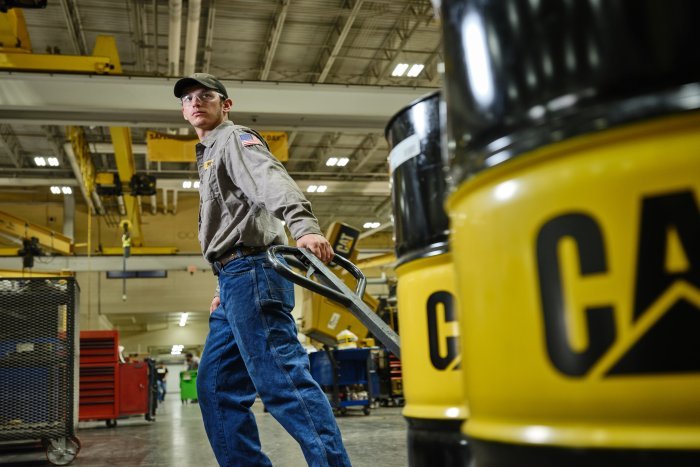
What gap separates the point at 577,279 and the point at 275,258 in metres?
1.23

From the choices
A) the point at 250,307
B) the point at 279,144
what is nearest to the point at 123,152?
the point at 279,144

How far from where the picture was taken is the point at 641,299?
47 centimetres

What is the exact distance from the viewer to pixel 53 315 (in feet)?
13.4

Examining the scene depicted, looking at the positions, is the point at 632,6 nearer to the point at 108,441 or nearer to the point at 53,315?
the point at 53,315

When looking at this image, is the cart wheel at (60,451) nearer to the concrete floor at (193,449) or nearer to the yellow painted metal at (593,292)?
the concrete floor at (193,449)

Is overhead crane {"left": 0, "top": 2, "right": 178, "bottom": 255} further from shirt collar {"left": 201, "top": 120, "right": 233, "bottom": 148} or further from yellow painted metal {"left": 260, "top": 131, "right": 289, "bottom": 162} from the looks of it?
shirt collar {"left": 201, "top": 120, "right": 233, "bottom": 148}

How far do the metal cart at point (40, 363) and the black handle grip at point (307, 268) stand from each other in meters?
2.67

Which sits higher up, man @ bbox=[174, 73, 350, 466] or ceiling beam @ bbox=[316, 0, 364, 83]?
ceiling beam @ bbox=[316, 0, 364, 83]

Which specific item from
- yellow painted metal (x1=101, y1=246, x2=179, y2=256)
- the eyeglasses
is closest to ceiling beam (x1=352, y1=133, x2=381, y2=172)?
yellow painted metal (x1=101, y1=246, x2=179, y2=256)

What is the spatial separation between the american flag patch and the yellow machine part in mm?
→ 1012

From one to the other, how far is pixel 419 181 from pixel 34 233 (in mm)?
14656

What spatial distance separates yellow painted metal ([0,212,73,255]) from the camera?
13.3m

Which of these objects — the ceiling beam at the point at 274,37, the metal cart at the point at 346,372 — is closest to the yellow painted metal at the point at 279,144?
the ceiling beam at the point at 274,37

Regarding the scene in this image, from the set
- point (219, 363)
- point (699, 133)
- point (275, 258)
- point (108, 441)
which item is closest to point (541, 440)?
point (699, 133)
